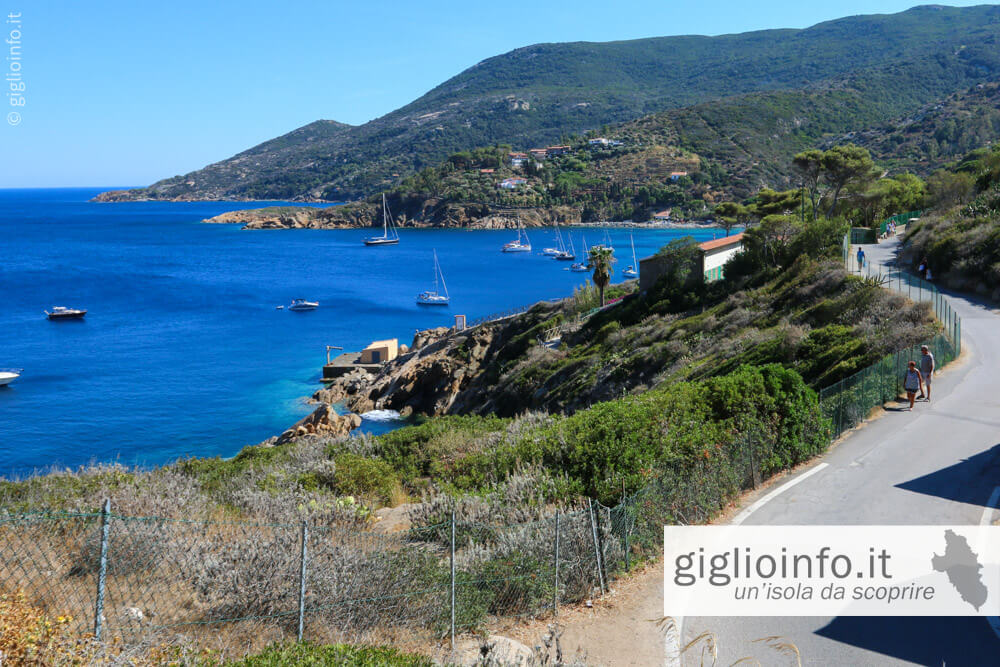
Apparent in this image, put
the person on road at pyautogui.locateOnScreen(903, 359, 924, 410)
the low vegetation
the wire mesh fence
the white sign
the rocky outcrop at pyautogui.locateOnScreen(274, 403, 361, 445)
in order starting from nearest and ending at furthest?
the wire mesh fence < the white sign < the person on road at pyautogui.locateOnScreen(903, 359, 924, 410) < the low vegetation < the rocky outcrop at pyautogui.locateOnScreen(274, 403, 361, 445)

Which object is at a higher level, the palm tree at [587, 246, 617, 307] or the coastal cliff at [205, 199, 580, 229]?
the coastal cliff at [205, 199, 580, 229]

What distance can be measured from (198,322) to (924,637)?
239ft

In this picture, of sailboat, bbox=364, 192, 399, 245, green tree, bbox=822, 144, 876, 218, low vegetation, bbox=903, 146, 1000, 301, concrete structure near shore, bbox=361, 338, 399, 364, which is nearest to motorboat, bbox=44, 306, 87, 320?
concrete structure near shore, bbox=361, 338, 399, 364

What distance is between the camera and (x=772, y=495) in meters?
10.9

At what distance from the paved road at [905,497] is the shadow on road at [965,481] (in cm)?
2

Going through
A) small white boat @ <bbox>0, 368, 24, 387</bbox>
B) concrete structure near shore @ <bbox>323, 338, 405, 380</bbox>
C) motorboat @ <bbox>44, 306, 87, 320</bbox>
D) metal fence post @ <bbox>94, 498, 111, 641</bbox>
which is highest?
metal fence post @ <bbox>94, 498, 111, 641</bbox>

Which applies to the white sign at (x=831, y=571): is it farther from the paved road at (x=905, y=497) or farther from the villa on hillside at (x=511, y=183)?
the villa on hillside at (x=511, y=183)

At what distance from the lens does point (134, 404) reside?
44031 millimetres

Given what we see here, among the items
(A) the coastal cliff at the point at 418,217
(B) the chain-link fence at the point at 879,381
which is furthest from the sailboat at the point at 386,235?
(B) the chain-link fence at the point at 879,381

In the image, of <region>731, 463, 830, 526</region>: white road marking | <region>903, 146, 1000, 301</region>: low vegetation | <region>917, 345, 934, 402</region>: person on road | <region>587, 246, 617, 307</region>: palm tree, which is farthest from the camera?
<region>587, 246, 617, 307</region>: palm tree

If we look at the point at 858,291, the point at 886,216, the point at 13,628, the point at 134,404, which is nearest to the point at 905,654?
the point at 13,628

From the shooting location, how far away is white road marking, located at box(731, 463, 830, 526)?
9992 mm

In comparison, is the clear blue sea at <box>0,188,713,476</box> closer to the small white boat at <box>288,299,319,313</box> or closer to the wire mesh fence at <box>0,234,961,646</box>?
the small white boat at <box>288,299,319,313</box>

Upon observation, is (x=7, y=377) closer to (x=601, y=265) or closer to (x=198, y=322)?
(x=198, y=322)
